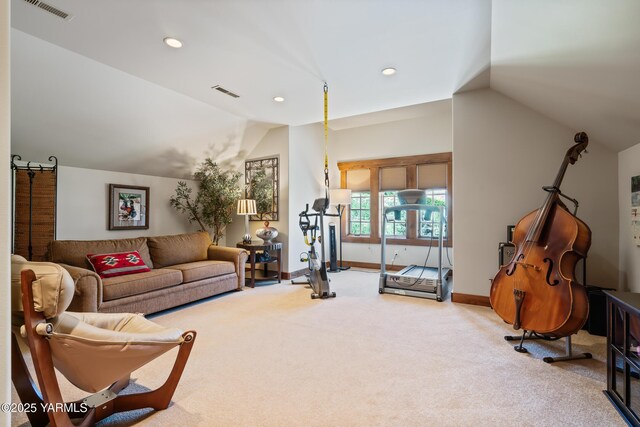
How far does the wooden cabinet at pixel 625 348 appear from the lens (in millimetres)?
1669

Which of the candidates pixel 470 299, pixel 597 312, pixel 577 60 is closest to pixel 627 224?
pixel 597 312

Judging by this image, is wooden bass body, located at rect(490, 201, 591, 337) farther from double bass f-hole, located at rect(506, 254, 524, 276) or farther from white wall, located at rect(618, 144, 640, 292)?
white wall, located at rect(618, 144, 640, 292)

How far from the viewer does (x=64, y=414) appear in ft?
4.68

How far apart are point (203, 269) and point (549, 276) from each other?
12.6 feet

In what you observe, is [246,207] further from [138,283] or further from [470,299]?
[470,299]

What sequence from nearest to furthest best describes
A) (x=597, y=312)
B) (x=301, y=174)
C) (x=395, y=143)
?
(x=597, y=312) → (x=301, y=174) → (x=395, y=143)

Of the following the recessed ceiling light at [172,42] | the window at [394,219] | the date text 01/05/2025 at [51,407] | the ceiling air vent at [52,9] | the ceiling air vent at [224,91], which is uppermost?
the ceiling air vent at [224,91]

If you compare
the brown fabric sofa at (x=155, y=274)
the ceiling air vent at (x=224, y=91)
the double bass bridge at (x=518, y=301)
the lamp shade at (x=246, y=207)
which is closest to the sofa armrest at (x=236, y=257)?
the brown fabric sofa at (x=155, y=274)

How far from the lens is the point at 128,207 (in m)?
4.60

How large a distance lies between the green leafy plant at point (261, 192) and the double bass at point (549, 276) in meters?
3.90

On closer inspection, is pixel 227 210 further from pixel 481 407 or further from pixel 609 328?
pixel 609 328

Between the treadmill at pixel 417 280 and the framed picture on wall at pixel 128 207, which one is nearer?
the treadmill at pixel 417 280

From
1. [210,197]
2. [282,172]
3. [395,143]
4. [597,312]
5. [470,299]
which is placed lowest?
[470,299]

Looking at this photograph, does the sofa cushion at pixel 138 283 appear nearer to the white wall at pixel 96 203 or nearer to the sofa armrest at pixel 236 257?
the sofa armrest at pixel 236 257
